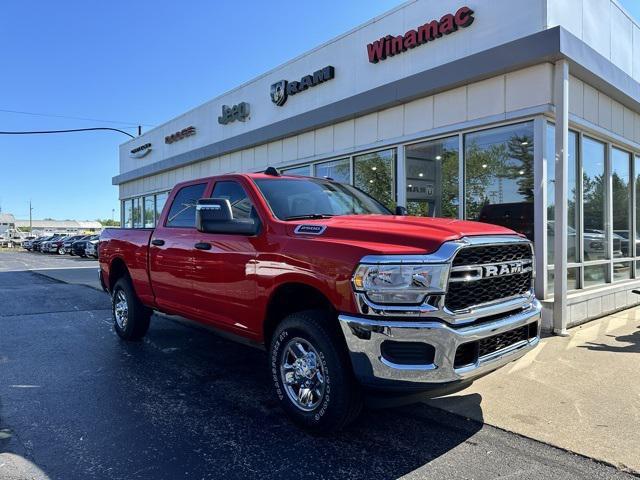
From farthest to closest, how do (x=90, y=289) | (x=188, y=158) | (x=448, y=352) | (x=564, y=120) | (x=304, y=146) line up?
(x=188, y=158)
(x=90, y=289)
(x=304, y=146)
(x=564, y=120)
(x=448, y=352)

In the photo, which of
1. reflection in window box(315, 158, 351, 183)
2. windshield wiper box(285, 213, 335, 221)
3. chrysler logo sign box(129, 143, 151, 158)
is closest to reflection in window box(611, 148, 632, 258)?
reflection in window box(315, 158, 351, 183)

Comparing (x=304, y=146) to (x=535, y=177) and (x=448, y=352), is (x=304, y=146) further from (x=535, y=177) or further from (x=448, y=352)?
(x=448, y=352)

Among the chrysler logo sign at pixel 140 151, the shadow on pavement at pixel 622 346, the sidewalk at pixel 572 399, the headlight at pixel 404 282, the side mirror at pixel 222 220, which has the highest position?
the chrysler logo sign at pixel 140 151

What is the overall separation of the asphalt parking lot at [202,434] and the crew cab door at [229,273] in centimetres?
74

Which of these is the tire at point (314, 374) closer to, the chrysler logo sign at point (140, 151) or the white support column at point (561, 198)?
the white support column at point (561, 198)

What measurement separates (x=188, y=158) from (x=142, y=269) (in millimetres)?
11569

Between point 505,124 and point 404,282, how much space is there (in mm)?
5433

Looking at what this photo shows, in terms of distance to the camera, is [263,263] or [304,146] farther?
[304,146]

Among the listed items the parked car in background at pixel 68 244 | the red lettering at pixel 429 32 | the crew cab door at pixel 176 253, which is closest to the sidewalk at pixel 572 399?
the crew cab door at pixel 176 253

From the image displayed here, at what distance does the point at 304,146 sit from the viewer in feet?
38.5

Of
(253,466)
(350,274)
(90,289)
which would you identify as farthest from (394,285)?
(90,289)

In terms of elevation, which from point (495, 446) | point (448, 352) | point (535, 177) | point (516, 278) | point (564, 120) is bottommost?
point (495, 446)

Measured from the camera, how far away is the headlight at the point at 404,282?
123 inches

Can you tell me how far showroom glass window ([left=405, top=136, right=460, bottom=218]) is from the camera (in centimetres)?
852
